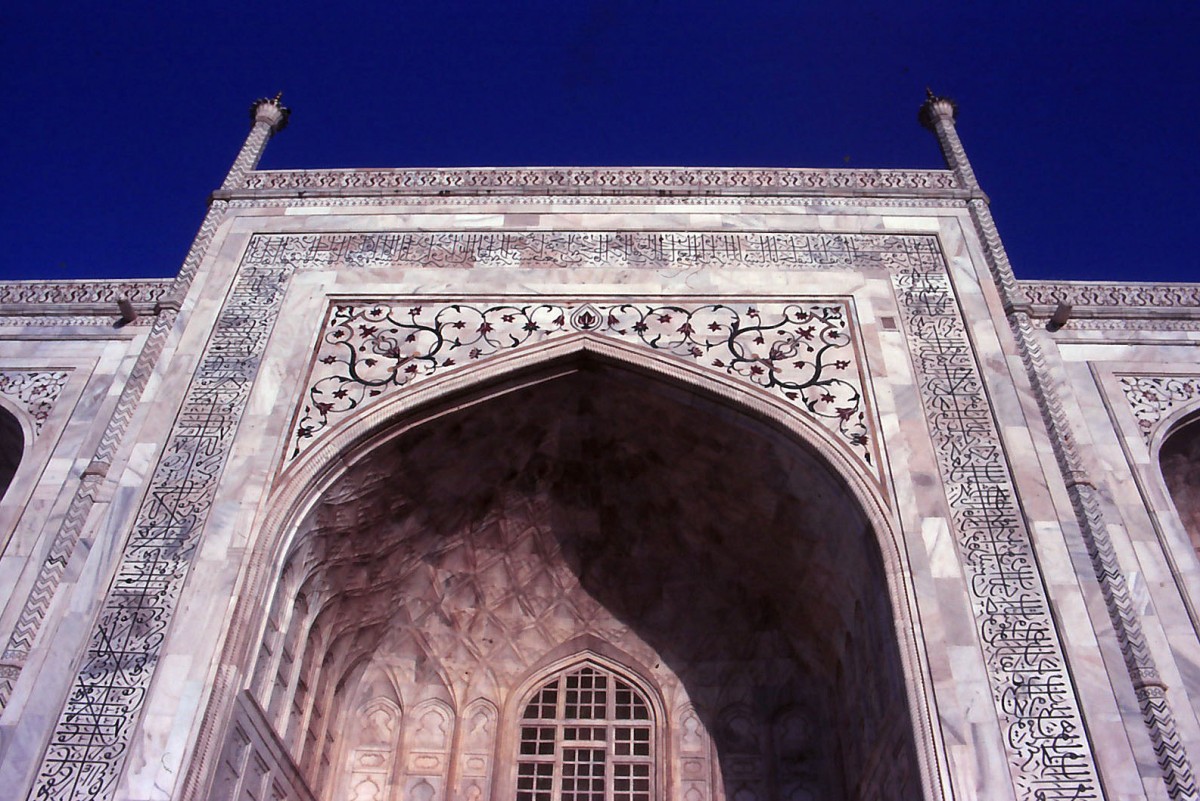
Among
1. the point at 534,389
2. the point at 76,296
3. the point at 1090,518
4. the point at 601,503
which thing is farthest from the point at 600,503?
the point at 76,296

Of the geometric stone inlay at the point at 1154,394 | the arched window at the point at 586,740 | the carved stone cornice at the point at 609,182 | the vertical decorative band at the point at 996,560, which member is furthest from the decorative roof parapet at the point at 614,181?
the arched window at the point at 586,740

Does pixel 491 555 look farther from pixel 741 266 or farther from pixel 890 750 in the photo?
pixel 890 750

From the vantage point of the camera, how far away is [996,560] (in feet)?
19.3

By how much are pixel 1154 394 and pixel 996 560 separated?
2011mm

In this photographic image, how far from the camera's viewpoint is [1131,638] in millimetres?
5531

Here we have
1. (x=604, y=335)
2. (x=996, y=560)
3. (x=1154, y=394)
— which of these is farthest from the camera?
(x=604, y=335)

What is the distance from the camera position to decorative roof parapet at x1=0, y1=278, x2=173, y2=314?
7680 mm

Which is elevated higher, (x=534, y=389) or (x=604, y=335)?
(x=604, y=335)

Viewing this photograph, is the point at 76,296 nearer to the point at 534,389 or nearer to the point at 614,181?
the point at 534,389

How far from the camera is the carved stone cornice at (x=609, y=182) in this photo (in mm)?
8180

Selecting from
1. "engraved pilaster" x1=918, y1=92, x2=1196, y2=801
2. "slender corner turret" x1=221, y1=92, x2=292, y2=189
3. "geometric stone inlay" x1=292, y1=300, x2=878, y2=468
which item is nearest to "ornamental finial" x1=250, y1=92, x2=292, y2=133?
"slender corner turret" x1=221, y1=92, x2=292, y2=189

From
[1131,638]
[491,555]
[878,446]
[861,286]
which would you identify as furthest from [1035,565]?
[491,555]

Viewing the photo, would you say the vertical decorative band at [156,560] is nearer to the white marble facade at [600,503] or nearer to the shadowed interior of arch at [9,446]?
the white marble facade at [600,503]

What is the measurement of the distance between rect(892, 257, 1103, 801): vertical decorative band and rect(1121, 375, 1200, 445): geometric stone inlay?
1.02 m
